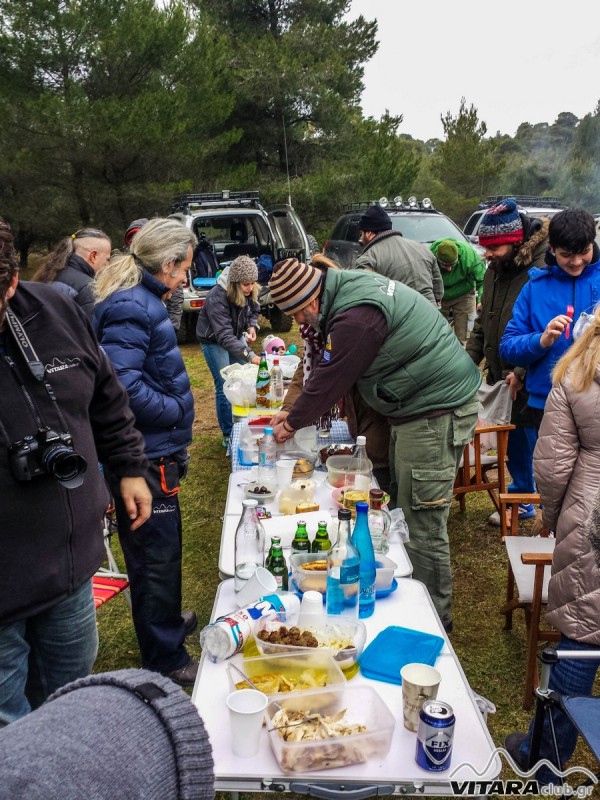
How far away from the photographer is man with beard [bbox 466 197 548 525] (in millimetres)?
3732

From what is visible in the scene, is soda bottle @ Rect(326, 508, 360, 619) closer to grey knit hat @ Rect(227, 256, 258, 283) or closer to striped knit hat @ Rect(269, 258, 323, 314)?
striped knit hat @ Rect(269, 258, 323, 314)

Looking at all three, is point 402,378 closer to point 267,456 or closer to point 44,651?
point 267,456

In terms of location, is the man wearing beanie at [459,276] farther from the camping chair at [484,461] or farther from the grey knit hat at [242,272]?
the camping chair at [484,461]

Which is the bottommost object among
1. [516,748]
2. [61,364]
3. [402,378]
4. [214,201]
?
[516,748]

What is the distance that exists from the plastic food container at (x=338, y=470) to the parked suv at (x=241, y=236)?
6.40 metres

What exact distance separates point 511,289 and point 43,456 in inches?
123

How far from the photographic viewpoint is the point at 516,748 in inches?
89.3

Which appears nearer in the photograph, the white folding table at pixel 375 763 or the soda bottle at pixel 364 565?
the white folding table at pixel 375 763

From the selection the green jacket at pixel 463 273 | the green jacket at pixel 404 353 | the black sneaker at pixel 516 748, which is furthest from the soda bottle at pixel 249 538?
the green jacket at pixel 463 273

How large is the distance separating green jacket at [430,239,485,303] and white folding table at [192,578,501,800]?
5909mm

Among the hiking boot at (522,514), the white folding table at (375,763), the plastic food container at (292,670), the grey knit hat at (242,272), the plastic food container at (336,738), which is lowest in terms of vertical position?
the hiking boot at (522,514)

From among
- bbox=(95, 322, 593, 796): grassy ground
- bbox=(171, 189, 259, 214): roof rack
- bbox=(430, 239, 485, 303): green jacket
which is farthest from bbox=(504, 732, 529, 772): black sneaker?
bbox=(171, 189, 259, 214): roof rack

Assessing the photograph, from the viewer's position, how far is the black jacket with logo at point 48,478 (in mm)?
1587

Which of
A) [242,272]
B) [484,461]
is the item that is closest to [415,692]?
[484,461]
